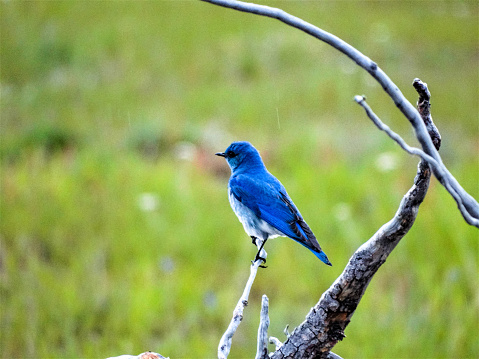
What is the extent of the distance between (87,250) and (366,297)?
2.07 metres

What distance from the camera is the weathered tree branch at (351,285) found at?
2.27 ft

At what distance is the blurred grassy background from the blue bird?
1.18m

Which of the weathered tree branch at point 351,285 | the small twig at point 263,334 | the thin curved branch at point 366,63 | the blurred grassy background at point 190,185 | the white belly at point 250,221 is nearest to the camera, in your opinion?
the thin curved branch at point 366,63

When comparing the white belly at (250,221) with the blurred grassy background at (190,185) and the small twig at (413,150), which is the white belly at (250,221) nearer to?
the small twig at (413,150)

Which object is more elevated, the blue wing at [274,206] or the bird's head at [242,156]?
the bird's head at [242,156]

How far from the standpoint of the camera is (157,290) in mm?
3361

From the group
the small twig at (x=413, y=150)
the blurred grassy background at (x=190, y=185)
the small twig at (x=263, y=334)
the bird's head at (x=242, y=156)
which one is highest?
the blurred grassy background at (x=190, y=185)

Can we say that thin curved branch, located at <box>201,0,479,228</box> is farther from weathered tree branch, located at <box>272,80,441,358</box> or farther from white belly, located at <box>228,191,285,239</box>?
white belly, located at <box>228,191,285,239</box>

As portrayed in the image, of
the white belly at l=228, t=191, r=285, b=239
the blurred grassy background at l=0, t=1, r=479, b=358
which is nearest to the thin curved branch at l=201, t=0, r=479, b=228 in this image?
the white belly at l=228, t=191, r=285, b=239

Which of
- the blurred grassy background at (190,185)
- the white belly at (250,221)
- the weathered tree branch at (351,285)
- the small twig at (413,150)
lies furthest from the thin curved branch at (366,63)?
the blurred grassy background at (190,185)

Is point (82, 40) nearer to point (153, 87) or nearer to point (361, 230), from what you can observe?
point (153, 87)

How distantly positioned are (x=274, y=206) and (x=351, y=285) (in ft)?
0.89

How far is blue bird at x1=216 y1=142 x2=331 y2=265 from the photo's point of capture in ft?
3.14

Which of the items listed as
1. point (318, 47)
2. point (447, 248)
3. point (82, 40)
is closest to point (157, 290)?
point (447, 248)
